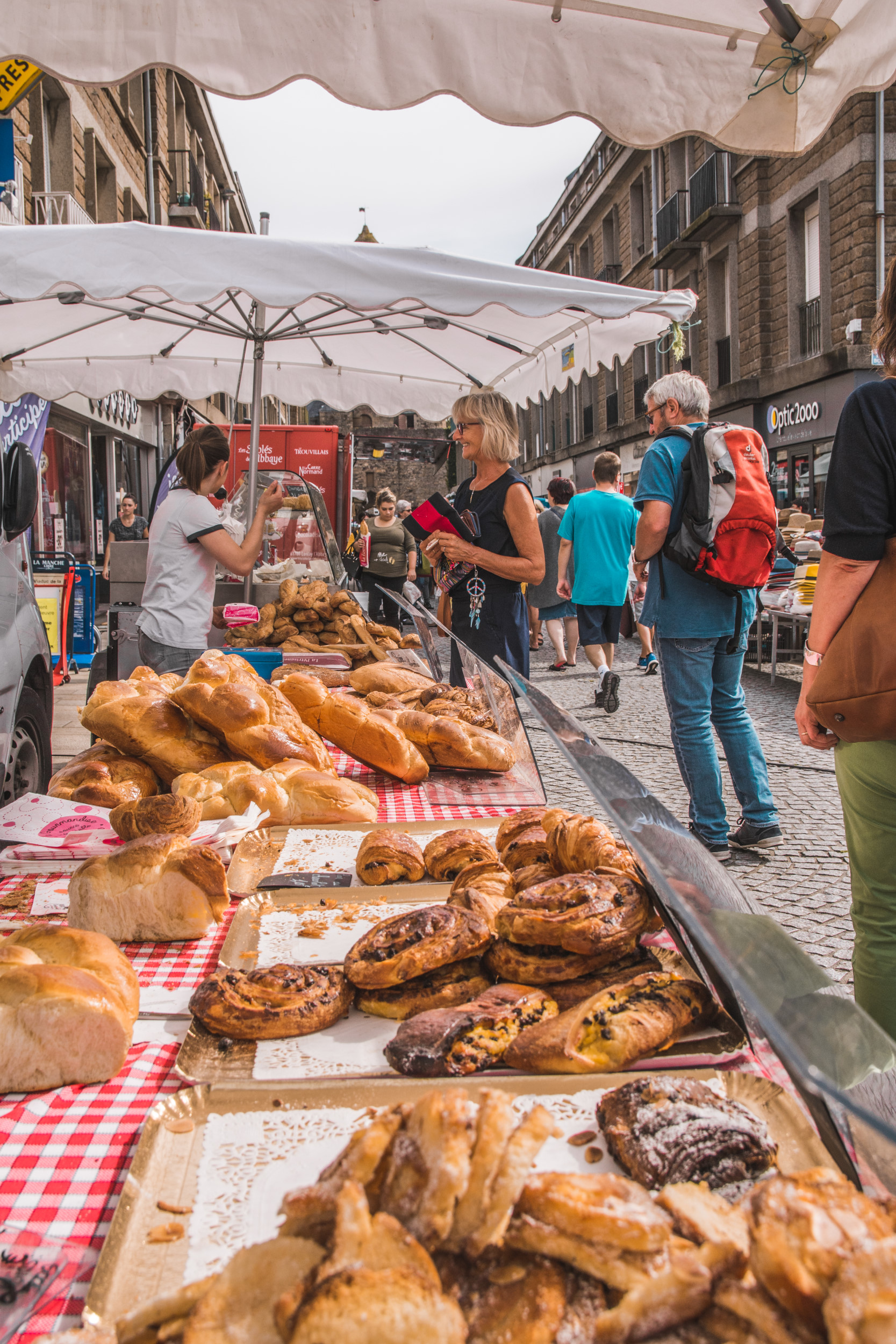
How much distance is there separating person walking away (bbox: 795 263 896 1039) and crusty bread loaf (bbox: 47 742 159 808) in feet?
5.39

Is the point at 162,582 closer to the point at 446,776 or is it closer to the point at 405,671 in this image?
the point at 405,671

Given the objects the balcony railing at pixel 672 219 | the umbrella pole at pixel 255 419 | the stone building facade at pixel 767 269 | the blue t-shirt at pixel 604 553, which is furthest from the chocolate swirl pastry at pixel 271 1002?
the balcony railing at pixel 672 219

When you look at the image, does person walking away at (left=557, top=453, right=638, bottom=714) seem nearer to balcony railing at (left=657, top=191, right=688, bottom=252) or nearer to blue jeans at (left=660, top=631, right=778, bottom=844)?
blue jeans at (left=660, top=631, right=778, bottom=844)

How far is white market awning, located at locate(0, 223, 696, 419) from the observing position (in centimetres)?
347

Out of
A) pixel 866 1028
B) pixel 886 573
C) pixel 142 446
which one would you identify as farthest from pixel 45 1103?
pixel 142 446

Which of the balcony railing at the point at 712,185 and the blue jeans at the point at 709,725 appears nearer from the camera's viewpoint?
the blue jeans at the point at 709,725

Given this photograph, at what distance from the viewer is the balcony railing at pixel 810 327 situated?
19516 millimetres

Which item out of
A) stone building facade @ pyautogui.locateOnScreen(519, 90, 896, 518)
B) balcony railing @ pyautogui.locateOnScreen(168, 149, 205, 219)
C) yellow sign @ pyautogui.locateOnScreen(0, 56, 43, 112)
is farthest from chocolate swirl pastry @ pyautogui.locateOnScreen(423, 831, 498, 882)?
balcony railing @ pyautogui.locateOnScreen(168, 149, 205, 219)

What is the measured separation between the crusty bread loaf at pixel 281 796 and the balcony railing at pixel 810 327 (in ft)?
67.4

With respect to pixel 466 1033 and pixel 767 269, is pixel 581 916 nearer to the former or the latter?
Answer: pixel 466 1033

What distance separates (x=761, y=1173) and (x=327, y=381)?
8237 millimetres

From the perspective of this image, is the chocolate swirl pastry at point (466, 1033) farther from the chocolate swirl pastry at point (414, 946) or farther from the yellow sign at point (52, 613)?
the yellow sign at point (52, 613)

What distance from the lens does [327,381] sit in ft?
27.0

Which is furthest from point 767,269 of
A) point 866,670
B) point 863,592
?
point 866,670
